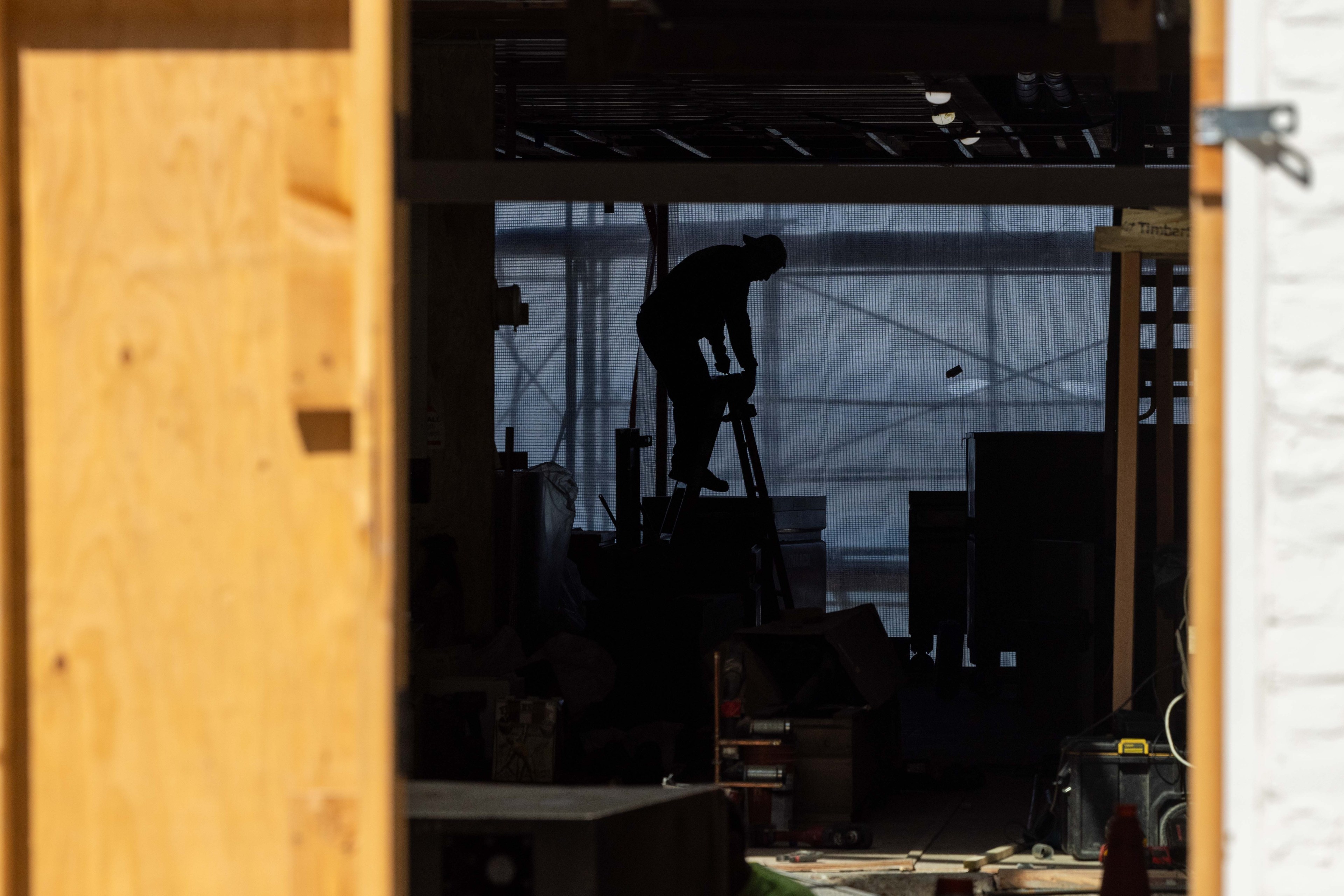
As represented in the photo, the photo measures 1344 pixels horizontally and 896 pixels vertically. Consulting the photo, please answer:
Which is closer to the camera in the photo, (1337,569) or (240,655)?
(1337,569)

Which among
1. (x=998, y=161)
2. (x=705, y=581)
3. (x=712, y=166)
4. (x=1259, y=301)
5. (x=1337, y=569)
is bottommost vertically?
(x=705, y=581)

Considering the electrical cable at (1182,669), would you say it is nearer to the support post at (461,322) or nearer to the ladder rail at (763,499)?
the ladder rail at (763,499)

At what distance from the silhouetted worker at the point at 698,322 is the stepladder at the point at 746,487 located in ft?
0.14

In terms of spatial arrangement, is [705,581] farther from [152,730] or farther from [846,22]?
[152,730]

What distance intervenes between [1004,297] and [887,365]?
1182 mm

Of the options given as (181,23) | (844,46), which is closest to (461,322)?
(844,46)

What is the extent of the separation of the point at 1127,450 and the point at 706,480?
4.55 metres

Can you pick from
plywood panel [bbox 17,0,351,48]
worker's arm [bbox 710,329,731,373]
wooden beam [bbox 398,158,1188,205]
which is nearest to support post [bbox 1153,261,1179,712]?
wooden beam [bbox 398,158,1188,205]

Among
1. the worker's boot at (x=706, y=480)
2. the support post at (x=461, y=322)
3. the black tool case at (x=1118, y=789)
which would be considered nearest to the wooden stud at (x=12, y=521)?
the black tool case at (x=1118, y=789)

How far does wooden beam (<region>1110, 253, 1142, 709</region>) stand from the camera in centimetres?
586

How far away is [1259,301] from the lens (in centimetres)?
218

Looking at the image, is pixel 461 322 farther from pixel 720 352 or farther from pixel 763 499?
pixel 763 499

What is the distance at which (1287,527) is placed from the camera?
7.13 ft

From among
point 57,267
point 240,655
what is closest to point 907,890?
point 240,655
